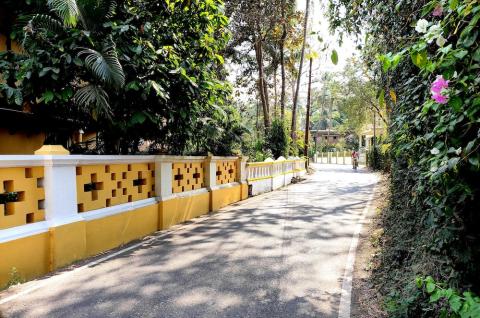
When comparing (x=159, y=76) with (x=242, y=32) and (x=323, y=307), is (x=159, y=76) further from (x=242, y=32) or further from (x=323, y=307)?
(x=242, y=32)

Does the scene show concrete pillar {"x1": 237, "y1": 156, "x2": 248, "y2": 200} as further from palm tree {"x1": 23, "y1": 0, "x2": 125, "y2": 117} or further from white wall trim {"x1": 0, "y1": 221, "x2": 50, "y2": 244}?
white wall trim {"x1": 0, "y1": 221, "x2": 50, "y2": 244}

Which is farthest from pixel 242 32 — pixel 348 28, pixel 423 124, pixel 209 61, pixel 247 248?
pixel 423 124

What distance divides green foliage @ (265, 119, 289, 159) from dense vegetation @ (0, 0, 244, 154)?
10.9 m

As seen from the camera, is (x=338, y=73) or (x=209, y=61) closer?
(x=209, y=61)

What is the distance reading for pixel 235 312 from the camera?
3.99 m

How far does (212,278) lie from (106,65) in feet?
12.1

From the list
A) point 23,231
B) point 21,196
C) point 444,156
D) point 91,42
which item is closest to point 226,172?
point 91,42

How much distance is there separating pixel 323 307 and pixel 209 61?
6.09 m

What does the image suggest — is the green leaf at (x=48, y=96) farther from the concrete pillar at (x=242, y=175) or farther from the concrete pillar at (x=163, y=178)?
the concrete pillar at (x=242, y=175)

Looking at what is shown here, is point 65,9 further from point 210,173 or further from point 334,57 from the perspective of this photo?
point 210,173

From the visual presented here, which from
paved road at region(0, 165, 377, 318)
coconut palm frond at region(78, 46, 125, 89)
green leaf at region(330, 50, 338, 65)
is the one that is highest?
coconut palm frond at region(78, 46, 125, 89)

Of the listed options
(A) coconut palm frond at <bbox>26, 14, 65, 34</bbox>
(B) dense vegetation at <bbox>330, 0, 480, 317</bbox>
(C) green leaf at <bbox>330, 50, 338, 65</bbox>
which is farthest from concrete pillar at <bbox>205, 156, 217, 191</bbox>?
(C) green leaf at <bbox>330, 50, 338, 65</bbox>

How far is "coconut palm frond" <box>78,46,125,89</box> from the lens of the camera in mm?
5891

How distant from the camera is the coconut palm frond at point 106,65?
5.89 m
